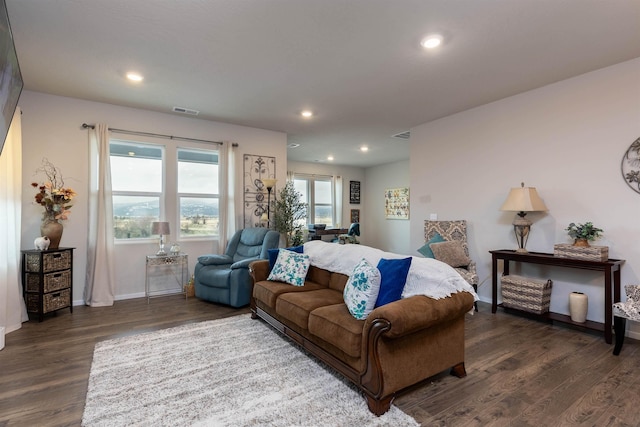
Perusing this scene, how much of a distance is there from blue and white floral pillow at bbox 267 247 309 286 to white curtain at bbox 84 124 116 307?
2454mm

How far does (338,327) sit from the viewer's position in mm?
2150

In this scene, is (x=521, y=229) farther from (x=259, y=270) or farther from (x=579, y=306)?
(x=259, y=270)

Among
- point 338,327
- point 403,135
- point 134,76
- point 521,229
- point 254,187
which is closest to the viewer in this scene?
point 338,327

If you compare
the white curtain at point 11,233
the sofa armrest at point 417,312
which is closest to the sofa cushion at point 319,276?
the sofa armrest at point 417,312

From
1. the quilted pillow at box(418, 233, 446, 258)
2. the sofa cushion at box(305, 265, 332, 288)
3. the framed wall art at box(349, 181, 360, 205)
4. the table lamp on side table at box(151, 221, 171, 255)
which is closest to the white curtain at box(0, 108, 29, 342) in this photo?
the table lamp on side table at box(151, 221, 171, 255)

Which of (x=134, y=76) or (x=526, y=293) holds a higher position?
(x=134, y=76)

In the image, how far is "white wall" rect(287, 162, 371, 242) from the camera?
8.59 m

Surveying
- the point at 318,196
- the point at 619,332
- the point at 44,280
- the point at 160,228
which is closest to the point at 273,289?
the point at 160,228

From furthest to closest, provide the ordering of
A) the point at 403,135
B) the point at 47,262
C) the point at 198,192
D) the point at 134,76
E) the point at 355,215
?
1. the point at 355,215
2. the point at 403,135
3. the point at 198,192
4. the point at 47,262
5. the point at 134,76

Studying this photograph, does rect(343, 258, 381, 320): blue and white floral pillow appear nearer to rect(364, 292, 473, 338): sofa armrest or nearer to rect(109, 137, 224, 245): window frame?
rect(364, 292, 473, 338): sofa armrest

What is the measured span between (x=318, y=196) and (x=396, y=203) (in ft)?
7.12

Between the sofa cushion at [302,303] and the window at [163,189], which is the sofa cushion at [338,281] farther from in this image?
the window at [163,189]

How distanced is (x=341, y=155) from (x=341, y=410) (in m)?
6.44

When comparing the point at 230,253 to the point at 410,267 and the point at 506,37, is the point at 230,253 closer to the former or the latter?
the point at 410,267
